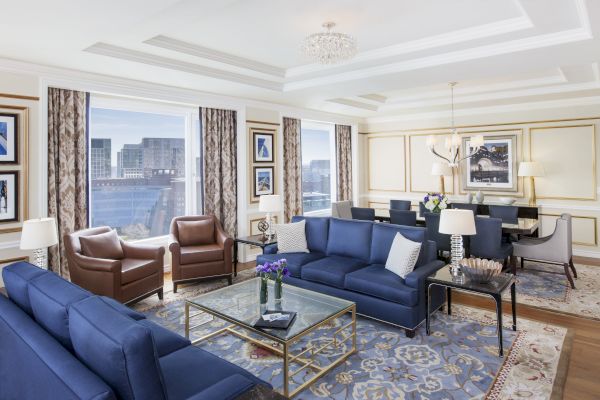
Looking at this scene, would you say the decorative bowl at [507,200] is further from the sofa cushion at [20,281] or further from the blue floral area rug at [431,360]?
the sofa cushion at [20,281]

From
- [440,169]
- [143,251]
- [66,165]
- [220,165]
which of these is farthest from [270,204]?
[440,169]

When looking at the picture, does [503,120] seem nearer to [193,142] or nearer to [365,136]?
[365,136]

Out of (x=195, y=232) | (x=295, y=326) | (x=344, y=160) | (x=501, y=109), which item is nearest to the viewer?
(x=295, y=326)

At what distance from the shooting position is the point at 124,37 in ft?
12.1

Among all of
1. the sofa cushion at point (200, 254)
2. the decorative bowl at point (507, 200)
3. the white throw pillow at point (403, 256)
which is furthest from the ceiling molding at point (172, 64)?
the decorative bowl at point (507, 200)

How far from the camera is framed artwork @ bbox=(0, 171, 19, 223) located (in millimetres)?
3918

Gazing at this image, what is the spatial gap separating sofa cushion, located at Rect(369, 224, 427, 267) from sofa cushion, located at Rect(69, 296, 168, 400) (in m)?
3.09

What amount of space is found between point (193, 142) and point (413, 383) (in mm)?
4645

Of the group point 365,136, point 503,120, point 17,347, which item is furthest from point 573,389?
point 365,136

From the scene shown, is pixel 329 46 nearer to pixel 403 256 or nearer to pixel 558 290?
pixel 403 256

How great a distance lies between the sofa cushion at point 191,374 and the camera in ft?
6.29

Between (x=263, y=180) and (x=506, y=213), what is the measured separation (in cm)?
402

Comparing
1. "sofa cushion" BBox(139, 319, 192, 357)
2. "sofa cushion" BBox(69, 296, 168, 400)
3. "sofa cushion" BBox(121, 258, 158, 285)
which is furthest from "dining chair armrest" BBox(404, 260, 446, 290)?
"sofa cushion" BBox(121, 258, 158, 285)

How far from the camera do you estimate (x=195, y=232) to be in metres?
5.31
